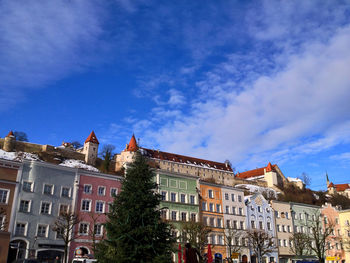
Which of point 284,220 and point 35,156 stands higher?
point 35,156

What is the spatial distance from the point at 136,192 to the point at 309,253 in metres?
52.3

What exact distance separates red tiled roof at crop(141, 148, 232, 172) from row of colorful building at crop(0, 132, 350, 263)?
161 feet

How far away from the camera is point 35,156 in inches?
3440

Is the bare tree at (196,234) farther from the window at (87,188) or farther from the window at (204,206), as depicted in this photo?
the window at (87,188)

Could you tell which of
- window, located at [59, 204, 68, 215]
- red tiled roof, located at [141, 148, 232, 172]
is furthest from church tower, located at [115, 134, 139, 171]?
window, located at [59, 204, 68, 215]

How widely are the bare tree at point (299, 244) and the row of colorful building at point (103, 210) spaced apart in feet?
2.98

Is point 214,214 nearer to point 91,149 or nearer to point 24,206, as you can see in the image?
point 24,206

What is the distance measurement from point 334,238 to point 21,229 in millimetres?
57445

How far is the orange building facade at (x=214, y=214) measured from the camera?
52553mm

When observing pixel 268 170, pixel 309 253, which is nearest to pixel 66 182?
pixel 309 253

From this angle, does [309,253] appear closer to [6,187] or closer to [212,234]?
[212,234]

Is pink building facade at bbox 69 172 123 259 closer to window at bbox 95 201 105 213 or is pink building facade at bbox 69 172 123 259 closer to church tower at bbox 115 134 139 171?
window at bbox 95 201 105 213

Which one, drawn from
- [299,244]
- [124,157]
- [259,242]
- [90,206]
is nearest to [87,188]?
[90,206]

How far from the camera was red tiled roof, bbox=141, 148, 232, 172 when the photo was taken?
120 meters
